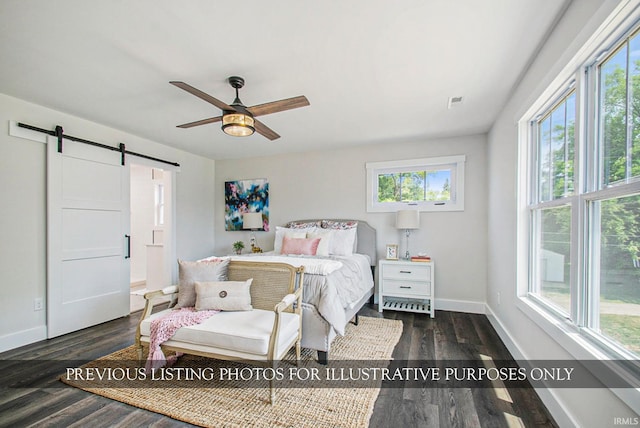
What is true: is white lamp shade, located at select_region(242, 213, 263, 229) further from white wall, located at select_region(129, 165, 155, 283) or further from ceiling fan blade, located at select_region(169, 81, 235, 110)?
ceiling fan blade, located at select_region(169, 81, 235, 110)

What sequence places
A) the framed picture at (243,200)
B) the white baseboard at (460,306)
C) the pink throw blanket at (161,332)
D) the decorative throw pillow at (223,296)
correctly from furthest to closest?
1. the framed picture at (243,200)
2. the white baseboard at (460,306)
3. the decorative throw pillow at (223,296)
4. the pink throw blanket at (161,332)

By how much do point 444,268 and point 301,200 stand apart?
8.10ft

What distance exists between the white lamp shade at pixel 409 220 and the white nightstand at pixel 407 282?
1.59 ft

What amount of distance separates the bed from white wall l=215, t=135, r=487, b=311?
0.28 metres

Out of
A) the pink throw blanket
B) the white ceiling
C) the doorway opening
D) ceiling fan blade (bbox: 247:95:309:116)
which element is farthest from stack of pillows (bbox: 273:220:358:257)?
the doorway opening

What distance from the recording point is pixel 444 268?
13.2 ft

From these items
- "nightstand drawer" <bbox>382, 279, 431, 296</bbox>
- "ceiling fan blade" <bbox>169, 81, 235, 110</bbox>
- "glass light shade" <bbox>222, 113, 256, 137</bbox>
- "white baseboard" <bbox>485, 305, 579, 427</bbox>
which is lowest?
"white baseboard" <bbox>485, 305, 579, 427</bbox>

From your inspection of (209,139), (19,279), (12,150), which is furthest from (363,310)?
(12,150)

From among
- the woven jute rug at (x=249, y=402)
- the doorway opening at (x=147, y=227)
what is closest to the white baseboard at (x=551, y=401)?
the woven jute rug at (x=249, y=402)

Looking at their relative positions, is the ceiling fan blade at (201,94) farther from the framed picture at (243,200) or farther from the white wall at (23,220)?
the framed picture at (243,200)

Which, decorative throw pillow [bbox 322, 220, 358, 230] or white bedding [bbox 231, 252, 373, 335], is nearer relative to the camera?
white bedding [bbox 231, 252, 373, 335]

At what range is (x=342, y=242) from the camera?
154 inches

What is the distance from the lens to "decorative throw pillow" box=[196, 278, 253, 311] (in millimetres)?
2324

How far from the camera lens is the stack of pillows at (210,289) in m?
2.33
